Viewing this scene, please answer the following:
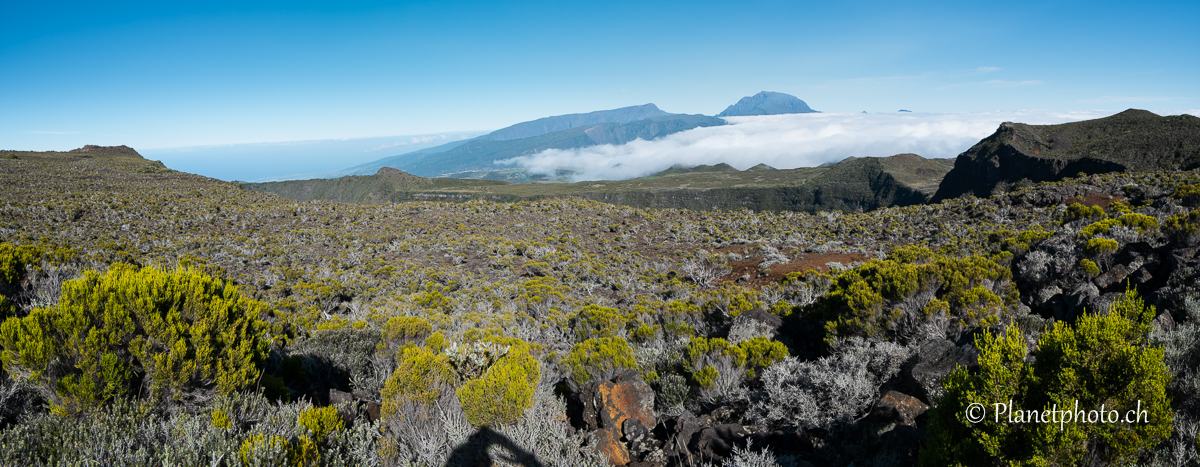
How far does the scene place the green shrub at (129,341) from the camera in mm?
3541

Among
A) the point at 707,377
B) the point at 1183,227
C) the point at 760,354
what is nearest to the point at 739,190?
the point at 1183,227

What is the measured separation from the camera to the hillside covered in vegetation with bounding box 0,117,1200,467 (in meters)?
2.59

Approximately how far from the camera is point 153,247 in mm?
14320

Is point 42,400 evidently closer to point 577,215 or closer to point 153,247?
point 153,247

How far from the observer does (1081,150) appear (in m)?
41.1

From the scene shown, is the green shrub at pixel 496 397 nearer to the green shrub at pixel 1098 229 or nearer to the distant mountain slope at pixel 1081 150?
the green shrub at pixel 1098 229

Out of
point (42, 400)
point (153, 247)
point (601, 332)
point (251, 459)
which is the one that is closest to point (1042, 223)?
point (601, 332)

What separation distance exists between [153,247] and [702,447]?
18.3 m

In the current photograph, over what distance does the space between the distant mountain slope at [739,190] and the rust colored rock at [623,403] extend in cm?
9480

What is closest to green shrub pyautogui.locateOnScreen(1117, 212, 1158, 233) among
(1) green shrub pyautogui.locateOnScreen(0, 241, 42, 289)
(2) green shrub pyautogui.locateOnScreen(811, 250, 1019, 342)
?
(2) green shrub pyautogui.locateOnScreen(811, 250, 1019, 342)

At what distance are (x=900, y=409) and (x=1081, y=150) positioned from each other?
5643 centimetres

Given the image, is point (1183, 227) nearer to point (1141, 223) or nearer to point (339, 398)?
point (1141, 223)

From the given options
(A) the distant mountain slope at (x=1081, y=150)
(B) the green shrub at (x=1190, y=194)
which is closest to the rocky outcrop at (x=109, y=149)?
(B) the green shrub at (x=1190, y=194)

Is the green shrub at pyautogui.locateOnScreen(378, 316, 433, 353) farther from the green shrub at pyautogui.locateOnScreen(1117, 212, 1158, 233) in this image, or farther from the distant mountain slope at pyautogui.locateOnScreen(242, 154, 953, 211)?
the distant mountain slope at pyautogui.locateOnScreen(242, 154, 953, 211)
